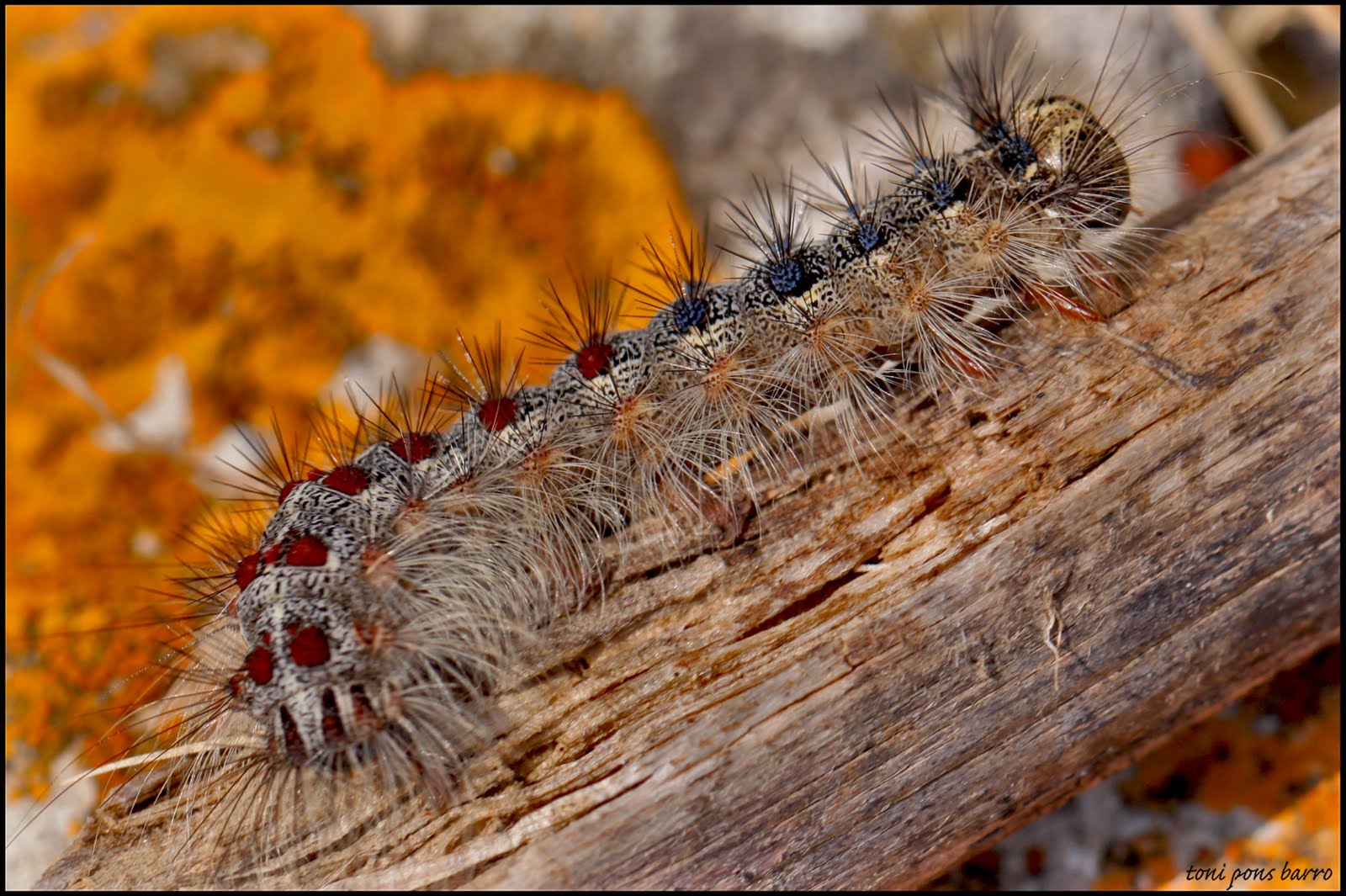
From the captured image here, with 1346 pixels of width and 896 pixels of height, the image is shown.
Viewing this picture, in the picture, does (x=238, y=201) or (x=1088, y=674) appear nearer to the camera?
(x=1088, y=674)

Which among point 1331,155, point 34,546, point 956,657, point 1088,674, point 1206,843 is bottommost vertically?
point 1206,843

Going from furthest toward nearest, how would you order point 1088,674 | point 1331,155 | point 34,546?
point 34,546
point 1331,155
point 1088,674

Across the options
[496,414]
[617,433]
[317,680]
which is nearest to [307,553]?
[317,680]

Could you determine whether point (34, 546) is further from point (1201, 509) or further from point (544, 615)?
point (1201, 509)

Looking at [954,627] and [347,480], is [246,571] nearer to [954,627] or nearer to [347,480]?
[347,480]

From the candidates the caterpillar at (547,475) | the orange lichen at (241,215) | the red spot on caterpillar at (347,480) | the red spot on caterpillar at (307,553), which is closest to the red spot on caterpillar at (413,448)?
the caterpillar at (547,475)

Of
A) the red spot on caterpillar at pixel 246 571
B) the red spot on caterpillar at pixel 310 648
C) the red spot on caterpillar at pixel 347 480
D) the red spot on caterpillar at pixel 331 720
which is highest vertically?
the red spot on caterpillar at pixel 347 480

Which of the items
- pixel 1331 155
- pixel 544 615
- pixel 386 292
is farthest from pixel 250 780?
pixel 1331 155

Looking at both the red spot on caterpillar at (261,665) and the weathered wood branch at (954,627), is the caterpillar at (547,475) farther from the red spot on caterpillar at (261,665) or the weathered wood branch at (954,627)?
the weathered wood branch at (954,627)
